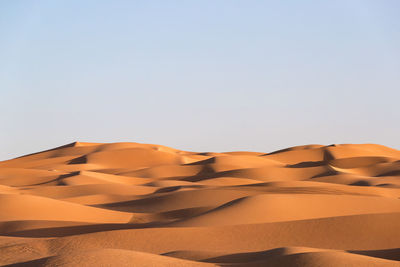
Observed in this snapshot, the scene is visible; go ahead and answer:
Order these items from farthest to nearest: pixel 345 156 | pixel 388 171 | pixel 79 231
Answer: pixel 345 156
pixel 388 171
pixel 79 231

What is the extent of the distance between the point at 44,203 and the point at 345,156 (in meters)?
29.6

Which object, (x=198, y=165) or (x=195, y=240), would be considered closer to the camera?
(x=195, y=240)

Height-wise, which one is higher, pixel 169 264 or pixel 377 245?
pixel 169 264

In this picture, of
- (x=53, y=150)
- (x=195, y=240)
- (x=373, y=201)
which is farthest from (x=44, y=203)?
(x=53, y=150)

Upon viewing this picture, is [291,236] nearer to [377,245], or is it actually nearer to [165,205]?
[377,245]

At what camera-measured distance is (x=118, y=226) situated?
1405cm

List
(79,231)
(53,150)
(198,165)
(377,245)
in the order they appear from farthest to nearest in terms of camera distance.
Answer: (53,150) < (198,165) < (79,231) < (377,245)

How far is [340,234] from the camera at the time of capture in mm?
11984

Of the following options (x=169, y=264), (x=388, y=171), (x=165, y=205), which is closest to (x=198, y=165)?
(x=388, y=171)

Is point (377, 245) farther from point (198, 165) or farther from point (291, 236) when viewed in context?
point (198, 165)

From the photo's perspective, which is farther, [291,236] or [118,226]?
[118,226]

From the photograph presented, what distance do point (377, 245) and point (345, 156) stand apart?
32.6 metres

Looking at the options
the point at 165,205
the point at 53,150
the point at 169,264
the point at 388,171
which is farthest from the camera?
the point at 53,150

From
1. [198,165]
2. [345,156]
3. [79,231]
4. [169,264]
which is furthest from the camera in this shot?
[345,156]
